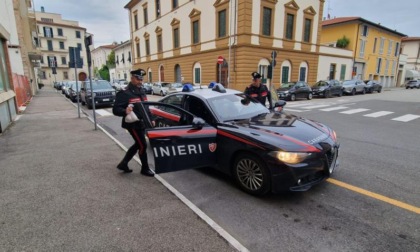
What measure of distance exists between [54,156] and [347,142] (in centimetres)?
704

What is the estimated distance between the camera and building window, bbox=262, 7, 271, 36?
21.2 m

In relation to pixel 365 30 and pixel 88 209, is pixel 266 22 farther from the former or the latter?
pixel 88 209

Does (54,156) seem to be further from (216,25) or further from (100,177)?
(216,25)

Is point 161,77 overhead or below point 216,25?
below

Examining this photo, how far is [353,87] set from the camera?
2458cm

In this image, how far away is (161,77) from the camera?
33250 mm

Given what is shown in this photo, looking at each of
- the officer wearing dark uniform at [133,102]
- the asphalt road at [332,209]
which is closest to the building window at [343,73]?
the asphalt road at [332,209]

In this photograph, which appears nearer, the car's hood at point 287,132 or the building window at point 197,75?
the car's hood at point 287,132

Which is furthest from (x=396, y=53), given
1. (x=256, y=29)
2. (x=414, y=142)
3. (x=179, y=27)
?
(x=414, y=142)

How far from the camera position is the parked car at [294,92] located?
18.7 meters

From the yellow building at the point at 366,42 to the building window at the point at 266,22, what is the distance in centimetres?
1729

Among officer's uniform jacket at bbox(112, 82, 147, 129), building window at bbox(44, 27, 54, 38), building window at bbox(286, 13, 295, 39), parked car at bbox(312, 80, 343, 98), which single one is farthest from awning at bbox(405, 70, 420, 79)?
building window at bbox(44, 27, 54, 38)

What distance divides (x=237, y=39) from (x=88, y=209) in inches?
771

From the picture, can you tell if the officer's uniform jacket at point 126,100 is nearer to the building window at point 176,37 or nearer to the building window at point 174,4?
the building window at point 176,37
